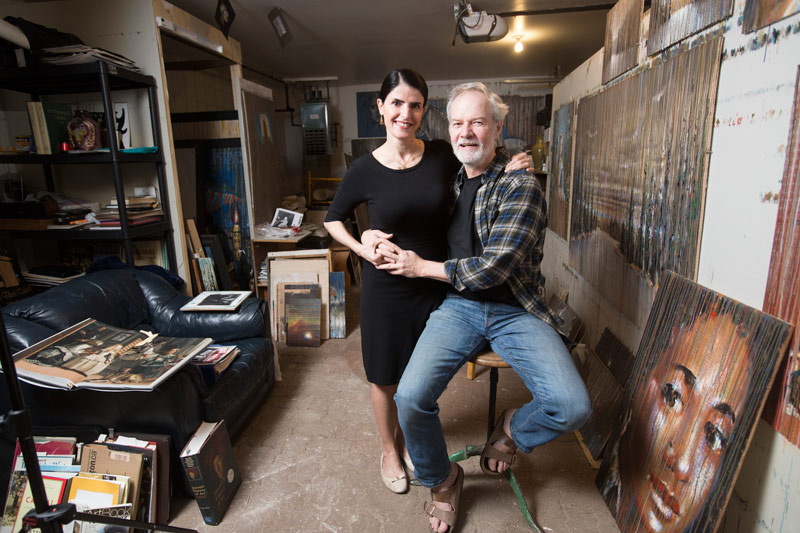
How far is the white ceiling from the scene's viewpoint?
3.34 metres

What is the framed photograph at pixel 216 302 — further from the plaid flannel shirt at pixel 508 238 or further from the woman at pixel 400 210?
the plaid flannel shirt at pixel 508 238

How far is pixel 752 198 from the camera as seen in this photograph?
1.16 metres

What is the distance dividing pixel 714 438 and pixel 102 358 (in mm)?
2013

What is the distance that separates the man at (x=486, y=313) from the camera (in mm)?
1368

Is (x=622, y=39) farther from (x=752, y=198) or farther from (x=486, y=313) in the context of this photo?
(x=486, y=313)

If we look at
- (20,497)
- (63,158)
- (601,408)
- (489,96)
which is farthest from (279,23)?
(601,408)

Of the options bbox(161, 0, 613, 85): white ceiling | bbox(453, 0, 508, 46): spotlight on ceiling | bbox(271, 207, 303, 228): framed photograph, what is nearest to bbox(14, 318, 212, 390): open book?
bbox(271, 207, 303, 228): framed photograph

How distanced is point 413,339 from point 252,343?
108 cm

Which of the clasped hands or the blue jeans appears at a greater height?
the clasped hands

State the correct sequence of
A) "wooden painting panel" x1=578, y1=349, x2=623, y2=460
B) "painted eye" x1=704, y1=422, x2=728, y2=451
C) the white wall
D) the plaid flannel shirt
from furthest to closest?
"wooden painting panel" x1=578, y1=349, x2=623, y2=460
the plaid flannel shirt
"painted eye" x1=704, y1=422, x2=728, y2=451
the white wall

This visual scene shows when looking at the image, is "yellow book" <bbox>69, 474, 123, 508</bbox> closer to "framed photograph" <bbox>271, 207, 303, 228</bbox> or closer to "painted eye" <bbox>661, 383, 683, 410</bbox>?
"painted eye" <bbox>661, 383, 683, 410</bbox>

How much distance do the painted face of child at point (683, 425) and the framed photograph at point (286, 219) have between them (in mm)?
3098

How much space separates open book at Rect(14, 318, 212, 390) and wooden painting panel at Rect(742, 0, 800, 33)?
2.04m

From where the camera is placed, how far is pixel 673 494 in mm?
1289
